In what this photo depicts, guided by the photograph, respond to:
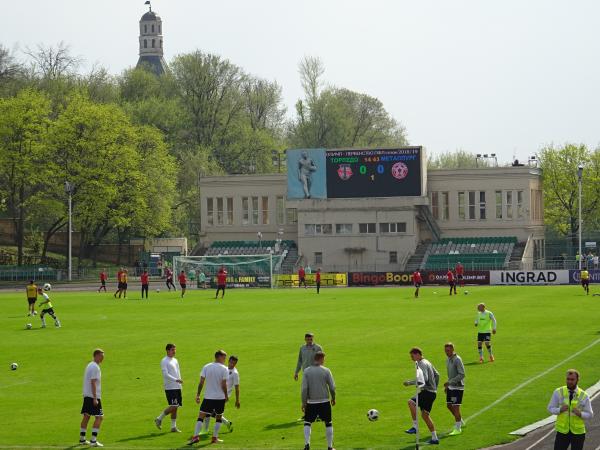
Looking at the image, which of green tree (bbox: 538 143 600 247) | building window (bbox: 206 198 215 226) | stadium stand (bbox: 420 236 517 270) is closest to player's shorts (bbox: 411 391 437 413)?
stadium stand (bbox: 420 236 517 270)

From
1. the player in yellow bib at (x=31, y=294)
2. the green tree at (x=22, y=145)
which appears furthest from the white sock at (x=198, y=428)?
the green tree at (x=22, y=145)

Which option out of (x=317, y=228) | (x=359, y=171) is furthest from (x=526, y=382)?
(x=317, y=228)

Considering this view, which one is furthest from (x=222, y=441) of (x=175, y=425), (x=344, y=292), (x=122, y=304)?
(x=344, y=292)

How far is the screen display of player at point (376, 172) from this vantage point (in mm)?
107250

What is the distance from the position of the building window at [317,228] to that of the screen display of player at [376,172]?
3179mm

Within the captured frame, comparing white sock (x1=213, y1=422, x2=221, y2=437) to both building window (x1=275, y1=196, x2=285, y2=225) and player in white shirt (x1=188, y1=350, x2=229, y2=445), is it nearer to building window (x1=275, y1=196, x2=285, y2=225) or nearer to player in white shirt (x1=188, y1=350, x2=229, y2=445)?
player in white shirt (x1=188, y1=350, x2=229, y2=445)

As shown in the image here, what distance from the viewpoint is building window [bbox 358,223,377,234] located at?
108m

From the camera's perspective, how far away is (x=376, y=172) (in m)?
108

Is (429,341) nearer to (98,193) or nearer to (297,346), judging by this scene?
(297,346)

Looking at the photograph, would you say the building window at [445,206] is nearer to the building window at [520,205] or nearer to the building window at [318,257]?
the building window at [520,205]

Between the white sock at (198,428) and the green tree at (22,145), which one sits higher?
the green tree at (22,145)

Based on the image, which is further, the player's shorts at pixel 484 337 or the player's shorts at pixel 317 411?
the player's shorts at pixel 484 337

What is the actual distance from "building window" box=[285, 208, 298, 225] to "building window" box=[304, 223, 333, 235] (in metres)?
5.17

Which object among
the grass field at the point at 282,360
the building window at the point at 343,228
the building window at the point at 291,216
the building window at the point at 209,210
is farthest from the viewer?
the building window at the point at 209,210
